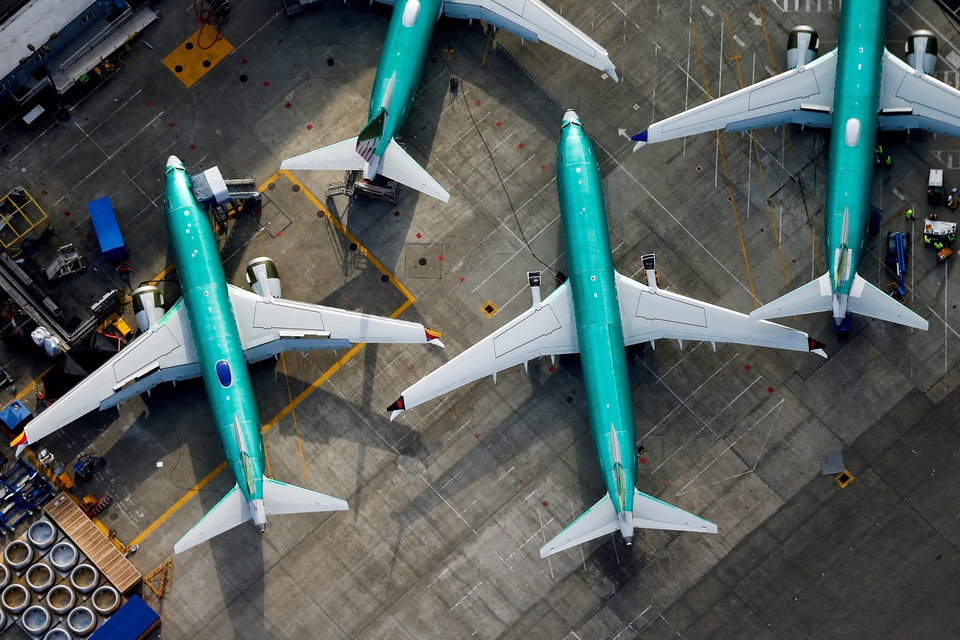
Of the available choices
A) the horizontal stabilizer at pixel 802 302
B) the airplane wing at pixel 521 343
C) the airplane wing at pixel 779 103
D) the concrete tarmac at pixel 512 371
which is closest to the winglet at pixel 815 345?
the horizontal stabilizer at pixel 802 302

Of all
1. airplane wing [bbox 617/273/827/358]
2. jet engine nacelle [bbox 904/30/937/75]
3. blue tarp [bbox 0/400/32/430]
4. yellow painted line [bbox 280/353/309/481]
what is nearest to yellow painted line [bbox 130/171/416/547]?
yellow painted line [bbox 280/353/309/481]

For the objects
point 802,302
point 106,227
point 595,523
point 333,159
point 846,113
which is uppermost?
point 106,227

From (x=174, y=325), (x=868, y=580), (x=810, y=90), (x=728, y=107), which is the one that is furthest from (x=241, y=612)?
(x=810, y=90)

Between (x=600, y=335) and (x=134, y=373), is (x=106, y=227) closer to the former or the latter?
(x=134, y=373)

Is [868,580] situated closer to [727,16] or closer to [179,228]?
[727,16]

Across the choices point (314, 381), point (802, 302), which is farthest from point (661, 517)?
Answer: point (314, 381)

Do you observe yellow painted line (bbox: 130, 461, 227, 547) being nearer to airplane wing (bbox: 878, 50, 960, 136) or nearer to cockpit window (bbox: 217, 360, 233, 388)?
cockpit window (bbox: 217, 360, 233, 388)
